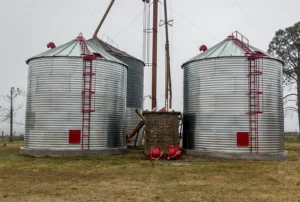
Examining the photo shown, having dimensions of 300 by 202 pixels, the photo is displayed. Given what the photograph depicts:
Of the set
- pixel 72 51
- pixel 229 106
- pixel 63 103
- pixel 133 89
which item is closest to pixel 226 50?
pixel 229 106

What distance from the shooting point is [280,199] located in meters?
11.4

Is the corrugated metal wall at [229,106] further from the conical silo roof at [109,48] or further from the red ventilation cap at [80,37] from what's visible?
the conical silo roof at [109,48]

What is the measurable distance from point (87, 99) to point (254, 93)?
12.0 metres

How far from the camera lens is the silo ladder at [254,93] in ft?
77.6

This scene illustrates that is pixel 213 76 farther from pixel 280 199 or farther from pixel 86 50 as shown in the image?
pixel 280 199

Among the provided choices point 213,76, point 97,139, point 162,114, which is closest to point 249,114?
point 213,76

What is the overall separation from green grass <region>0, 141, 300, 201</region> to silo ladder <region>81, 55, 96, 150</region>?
3029 millimetres

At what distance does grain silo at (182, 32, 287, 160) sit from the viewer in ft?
78.0

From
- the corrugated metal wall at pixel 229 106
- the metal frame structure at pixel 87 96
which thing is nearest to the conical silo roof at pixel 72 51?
the metal frame structure at pixel 87 96

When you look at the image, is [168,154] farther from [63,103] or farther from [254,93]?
[63,103]

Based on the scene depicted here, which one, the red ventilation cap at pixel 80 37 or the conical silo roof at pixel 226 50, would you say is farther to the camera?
the red ventilation cap at pixel 80 37

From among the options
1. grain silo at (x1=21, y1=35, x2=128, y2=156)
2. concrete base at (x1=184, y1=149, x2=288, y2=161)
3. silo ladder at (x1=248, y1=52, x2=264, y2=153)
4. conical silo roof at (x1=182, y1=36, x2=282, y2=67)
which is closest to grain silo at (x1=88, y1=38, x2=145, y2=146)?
grain silo at (x1=21, y1=35, x2=128, y2=156)

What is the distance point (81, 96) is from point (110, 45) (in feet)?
45.2

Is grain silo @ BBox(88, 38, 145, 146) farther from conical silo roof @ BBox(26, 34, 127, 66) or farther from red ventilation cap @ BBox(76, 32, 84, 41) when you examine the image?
conical silo roof @ BBox(26, 34, 127, 66)
